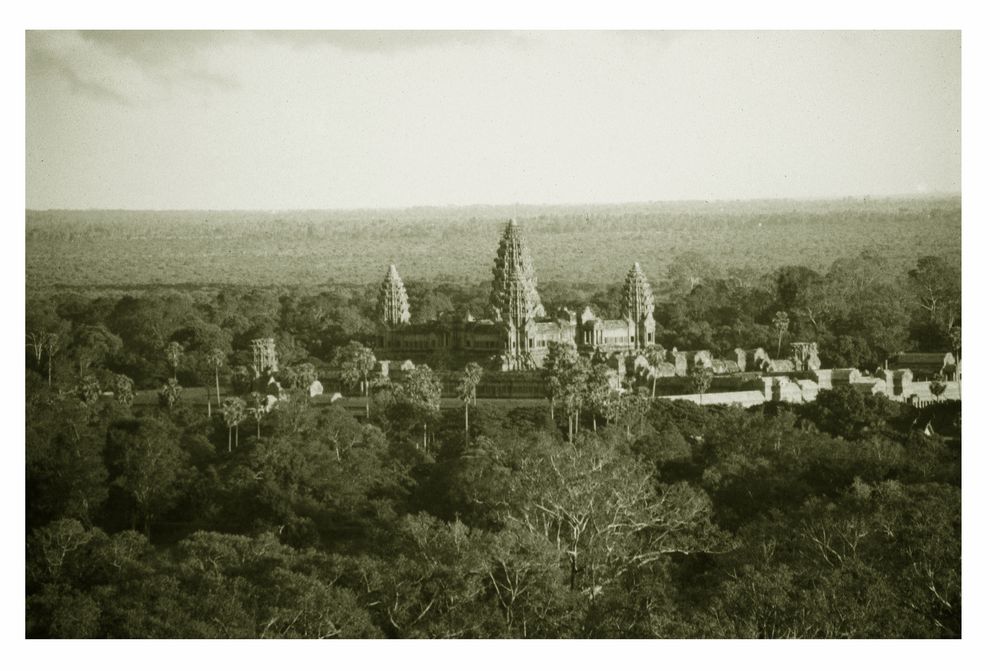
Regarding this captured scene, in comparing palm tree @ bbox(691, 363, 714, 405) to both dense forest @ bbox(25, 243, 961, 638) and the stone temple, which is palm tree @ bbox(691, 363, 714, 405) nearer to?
dense forest @ bbox(25, 243, 961, 638)

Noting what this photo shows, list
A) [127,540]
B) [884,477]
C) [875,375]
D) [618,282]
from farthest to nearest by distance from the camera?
[618,282], [875,375], [884,477], [127,540]

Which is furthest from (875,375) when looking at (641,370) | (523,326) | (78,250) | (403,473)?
(78,250)

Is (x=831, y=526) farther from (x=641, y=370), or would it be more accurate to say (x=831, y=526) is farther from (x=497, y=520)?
(x=641, y=370)

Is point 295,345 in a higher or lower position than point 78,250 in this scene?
lower

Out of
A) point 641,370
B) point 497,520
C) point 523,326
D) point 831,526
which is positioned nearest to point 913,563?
point 831,526

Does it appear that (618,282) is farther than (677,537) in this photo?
Yes

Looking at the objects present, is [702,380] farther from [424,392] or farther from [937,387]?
[424,392]

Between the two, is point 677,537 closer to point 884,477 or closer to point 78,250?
point 884,477

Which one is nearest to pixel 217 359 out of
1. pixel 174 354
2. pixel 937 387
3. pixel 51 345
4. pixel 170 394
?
pixel 174 354

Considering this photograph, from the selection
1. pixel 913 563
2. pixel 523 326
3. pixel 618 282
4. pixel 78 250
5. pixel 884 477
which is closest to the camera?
pixel 913 563
